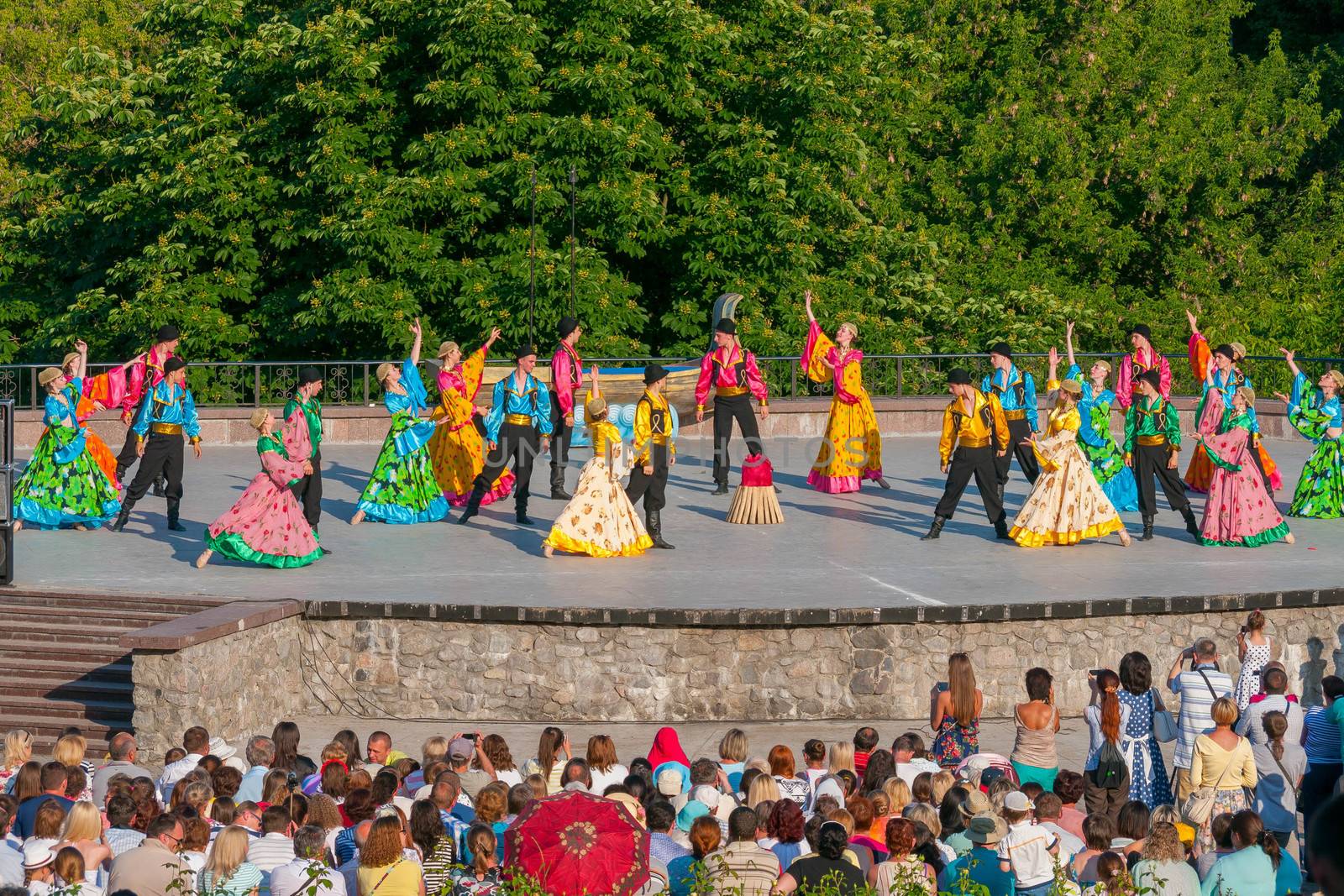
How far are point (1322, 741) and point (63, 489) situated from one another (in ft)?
40.5

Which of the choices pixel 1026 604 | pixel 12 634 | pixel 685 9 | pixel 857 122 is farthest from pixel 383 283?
pixel 1026 604

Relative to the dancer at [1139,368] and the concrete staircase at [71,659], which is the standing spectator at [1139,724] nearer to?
the concrete staircase at [71,659]

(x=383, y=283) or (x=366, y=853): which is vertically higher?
(x=383, y=283)

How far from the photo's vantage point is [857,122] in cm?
3009

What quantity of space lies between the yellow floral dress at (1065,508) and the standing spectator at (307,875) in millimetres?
10377

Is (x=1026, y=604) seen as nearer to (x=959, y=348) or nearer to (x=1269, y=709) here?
(x=1269, y=709)

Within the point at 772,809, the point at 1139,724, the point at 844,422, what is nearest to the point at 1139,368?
the point at 844,422

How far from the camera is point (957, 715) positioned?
10500 millimetres

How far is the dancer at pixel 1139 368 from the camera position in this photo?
17531 mm

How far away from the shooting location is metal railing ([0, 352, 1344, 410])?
84.4 feet

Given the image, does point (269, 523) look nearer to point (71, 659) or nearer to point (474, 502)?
point (71, 659)

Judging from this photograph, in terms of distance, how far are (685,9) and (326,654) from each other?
1619 cm

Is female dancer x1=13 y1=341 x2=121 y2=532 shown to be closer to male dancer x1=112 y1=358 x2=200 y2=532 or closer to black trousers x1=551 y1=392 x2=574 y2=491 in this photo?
male dancer x1=112 y1=358 x2=200 y2=532

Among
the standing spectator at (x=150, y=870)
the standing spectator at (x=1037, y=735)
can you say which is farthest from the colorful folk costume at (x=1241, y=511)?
the standing spectator at (x=150, y=870)
